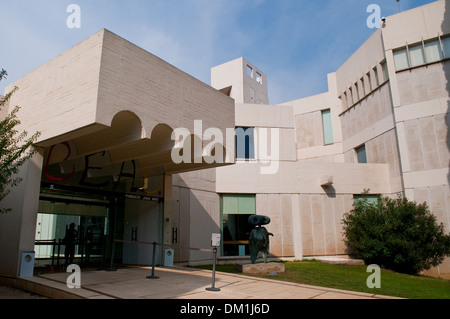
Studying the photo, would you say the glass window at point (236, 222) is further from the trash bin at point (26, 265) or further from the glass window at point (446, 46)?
the glass window at point (446, 46)

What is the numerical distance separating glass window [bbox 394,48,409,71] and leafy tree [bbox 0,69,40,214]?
18.4m

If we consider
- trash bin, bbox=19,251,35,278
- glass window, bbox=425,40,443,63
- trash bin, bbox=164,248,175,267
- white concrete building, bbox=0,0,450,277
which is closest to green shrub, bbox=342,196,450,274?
white concrete building, bbox=0,0,450,277

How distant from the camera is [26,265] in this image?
859cm

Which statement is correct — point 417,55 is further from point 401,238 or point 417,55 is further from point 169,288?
point 169,288

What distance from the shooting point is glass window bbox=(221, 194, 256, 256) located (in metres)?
16.8

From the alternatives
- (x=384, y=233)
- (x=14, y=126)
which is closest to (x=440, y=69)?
(x=384, y=233)

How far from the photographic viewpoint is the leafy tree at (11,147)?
8523 mm

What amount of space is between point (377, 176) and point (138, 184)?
13555mm

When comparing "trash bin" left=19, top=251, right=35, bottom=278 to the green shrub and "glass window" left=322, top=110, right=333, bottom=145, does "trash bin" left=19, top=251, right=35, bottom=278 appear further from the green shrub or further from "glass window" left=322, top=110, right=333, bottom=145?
"glass window" left=322, top=110, right=333, bottom=145

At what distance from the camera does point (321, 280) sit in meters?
10.3

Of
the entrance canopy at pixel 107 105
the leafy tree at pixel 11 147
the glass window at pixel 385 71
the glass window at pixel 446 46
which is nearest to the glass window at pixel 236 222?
the entrance canopy at pixel 107 105

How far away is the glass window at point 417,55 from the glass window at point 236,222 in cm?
1160

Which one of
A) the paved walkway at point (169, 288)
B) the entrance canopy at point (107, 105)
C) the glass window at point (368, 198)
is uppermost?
the entrance canopy at point (107, 105)
